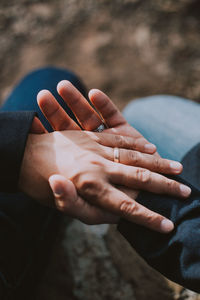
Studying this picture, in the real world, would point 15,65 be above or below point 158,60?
below

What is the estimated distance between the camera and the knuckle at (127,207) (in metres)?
0.71

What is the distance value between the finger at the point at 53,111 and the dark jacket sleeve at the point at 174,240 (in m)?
0.33

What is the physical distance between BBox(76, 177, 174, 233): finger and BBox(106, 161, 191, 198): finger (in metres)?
0.05

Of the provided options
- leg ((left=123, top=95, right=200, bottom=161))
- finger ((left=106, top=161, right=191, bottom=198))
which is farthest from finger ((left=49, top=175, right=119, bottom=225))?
leg ((left=123, top=95, right=200, bottom=161))

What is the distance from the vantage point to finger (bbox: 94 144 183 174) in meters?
0.79

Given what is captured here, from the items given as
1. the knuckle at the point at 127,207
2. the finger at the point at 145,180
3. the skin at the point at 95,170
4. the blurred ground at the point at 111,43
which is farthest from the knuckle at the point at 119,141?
the blurred ground at the point at 111,43

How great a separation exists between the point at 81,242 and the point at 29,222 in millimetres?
388

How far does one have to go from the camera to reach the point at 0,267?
72cm

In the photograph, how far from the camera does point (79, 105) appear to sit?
2.80 feet

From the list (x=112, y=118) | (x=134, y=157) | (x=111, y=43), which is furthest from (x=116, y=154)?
(x=111, y=43)

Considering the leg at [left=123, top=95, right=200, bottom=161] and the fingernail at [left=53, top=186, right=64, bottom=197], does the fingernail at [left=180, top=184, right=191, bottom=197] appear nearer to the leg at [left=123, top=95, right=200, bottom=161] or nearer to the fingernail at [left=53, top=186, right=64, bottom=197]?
the leg at [left=123, top=95, right=200, bottom=161]

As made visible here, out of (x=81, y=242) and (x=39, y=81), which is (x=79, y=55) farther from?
(x=81, y=242)

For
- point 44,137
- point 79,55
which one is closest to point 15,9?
point 79,55

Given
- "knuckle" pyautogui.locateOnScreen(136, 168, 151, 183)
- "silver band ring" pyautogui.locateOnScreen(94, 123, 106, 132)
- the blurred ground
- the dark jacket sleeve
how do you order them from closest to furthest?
the dark jacket sleeve
"knuckle" pyautogui.locateOnScreen(136, 168, 151, 183)
"silver band ring" pyautogui.locateOnScreen(94, 123, 106, 132)
the blurred ground
